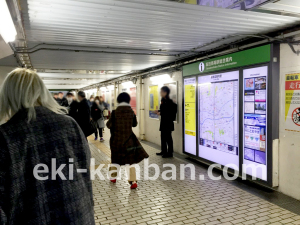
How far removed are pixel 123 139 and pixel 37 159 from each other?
3.09 meters

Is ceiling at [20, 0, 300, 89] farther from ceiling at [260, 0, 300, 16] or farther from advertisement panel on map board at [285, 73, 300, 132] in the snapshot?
advertisement panel on map board at [285, 73, 300, 132]

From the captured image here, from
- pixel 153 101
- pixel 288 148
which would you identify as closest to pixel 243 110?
pixel 288 148

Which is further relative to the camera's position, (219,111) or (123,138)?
(219,111)

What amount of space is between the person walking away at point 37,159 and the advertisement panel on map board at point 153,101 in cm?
726

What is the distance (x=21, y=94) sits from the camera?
1451 millimetres

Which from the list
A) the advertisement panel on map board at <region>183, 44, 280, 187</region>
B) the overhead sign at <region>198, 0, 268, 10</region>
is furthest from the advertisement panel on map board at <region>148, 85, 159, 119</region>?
the overhead sign at <region>198, 0, 268, 10</region>

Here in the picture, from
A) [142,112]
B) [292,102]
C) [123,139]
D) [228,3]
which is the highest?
[228,3]

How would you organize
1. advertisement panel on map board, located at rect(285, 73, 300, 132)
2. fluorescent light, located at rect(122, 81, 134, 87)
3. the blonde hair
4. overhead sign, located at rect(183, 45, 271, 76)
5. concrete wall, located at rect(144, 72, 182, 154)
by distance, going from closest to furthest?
the blonde hair → advertisement panel on map board, located at rect(285, 73, 300, 132) → overhead sign, located at rect(183, 45, 271, 76) → concrete wall, located at rect(144, 72, 182, 154) → fluorescent light, located at rect(122, 81, 134, 87)

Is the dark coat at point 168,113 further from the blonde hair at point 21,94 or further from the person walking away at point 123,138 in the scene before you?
the blonde hair at point 21,94

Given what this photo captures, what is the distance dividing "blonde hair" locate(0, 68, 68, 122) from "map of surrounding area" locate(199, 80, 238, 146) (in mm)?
4225

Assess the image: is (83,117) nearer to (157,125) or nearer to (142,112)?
(157,125)

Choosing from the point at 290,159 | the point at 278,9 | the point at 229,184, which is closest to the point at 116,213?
the point at 229,184

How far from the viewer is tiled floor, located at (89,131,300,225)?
11.6 ft

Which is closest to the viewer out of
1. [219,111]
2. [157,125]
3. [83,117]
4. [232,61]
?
[232,61]
